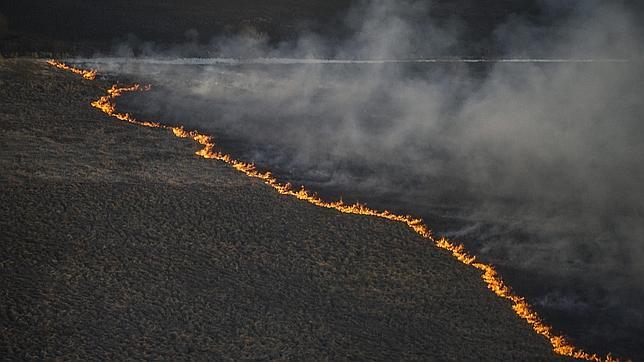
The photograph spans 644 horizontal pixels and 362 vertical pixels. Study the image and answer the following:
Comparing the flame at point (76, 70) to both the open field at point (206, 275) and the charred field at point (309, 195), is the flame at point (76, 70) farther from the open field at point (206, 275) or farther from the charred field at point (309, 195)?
the open field at point (206, 275)

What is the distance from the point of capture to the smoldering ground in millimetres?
8336

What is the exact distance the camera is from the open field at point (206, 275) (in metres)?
6.30

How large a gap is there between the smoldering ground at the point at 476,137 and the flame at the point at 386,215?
0.21 metres

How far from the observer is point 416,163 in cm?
1066

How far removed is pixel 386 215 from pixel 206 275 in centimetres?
274

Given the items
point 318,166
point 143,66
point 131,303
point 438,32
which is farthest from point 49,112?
point 438,32

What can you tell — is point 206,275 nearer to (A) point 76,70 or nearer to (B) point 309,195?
(B) point 309,195

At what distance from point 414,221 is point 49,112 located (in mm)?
6066

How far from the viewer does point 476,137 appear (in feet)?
38.2

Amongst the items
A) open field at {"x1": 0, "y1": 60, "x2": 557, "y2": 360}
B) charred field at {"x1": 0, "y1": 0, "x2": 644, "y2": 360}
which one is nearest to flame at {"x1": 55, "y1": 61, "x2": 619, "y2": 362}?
charred field at {"x1": 0, "y1": 0, "x2": 644, "y2": 360}

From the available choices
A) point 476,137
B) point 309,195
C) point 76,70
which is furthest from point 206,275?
point 76,70

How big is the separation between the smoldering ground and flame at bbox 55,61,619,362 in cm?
21

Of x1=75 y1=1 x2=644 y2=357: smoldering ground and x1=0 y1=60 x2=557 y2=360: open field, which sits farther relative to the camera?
x1=75 y1=1 x2=644 y2=357: smoldering ground

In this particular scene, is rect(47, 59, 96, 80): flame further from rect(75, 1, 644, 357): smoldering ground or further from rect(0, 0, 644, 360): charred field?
rect(75, 1, 644, 357): smoldering ground
